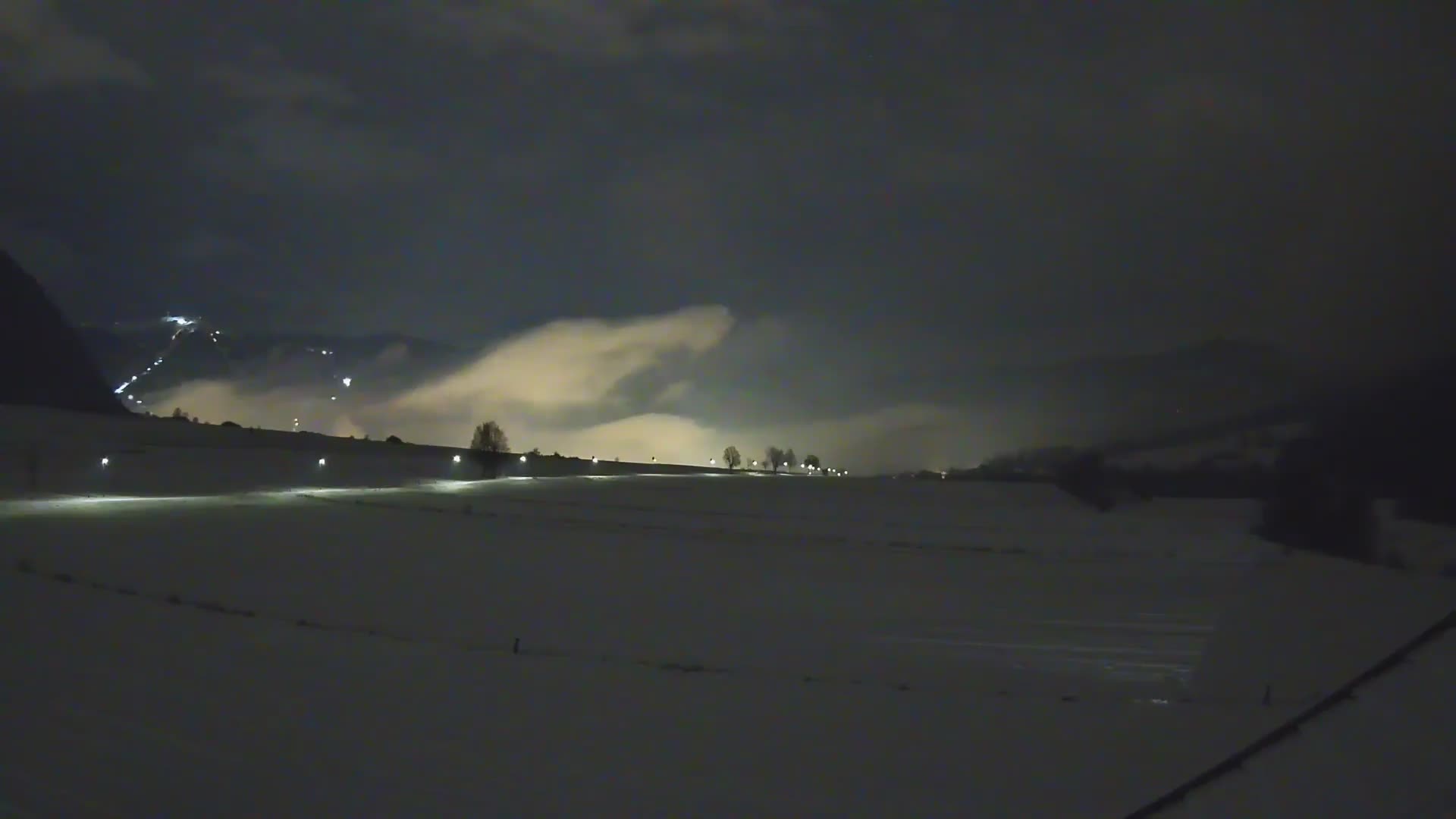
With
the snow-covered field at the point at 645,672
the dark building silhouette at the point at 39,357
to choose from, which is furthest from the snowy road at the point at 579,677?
the dark building silhouette at the point at 39,357

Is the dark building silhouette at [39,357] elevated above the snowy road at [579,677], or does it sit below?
above

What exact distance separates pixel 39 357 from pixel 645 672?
76.2 metres

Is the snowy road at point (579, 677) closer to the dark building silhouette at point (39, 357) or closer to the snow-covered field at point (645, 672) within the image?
the snow-covered field at point (645, 672)

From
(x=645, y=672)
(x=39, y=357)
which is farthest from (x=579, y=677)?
(x=39, y=357)

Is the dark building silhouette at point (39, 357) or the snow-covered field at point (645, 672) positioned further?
the dark building silhouette at point (39, 357)

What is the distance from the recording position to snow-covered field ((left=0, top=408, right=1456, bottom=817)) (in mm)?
6023

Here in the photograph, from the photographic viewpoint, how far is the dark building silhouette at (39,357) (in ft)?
213

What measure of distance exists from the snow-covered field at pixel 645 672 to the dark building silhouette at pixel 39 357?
57.3m

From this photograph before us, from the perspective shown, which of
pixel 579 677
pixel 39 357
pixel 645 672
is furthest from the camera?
pixel 39 357

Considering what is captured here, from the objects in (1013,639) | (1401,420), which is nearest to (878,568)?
(1013,639)

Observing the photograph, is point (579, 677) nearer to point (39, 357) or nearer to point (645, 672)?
point (645, 672)

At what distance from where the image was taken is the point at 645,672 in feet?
29.6

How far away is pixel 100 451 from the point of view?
33.3m

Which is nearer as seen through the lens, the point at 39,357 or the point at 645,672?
the point at 645,672
